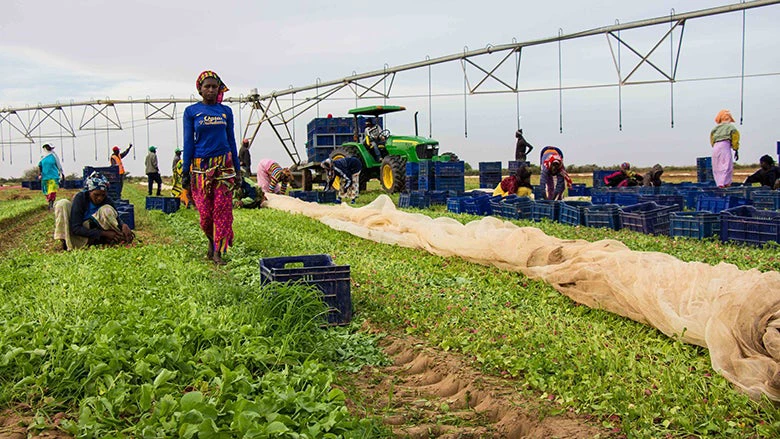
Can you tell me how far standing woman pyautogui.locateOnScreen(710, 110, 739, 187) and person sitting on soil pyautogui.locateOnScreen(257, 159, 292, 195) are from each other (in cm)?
1101

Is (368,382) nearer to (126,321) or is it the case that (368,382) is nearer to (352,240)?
(126,321)

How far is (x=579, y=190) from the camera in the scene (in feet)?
63.0

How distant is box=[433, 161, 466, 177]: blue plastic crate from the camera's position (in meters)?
20.4

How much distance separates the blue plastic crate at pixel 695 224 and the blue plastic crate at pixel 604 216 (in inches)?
41.5

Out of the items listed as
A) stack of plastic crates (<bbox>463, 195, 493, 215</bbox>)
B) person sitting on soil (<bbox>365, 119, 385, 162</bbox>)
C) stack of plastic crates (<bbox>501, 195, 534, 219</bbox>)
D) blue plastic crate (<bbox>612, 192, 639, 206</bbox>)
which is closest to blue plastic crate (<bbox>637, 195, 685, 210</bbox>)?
blue plastic crate (<bbox>612, 192, 639, 206</bbox>)

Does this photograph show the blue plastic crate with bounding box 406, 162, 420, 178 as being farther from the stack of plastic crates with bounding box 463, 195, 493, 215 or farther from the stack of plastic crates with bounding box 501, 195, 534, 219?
the stack of plastic crates with bounding box 501, 195, 534, 219

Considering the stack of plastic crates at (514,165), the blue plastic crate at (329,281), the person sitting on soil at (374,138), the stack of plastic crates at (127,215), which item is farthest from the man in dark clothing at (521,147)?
the blue plastic crate at (329,281)

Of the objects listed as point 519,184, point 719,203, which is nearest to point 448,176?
point 519,184

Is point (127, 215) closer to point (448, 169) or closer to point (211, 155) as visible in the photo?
point (211, 155)

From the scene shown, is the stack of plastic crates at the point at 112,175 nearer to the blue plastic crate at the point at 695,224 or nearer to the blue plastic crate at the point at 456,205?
the blue plastic crate at the point at 456,205

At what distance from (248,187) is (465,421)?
14.0 m

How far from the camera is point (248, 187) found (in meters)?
17.3

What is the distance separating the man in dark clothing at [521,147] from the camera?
73.1 ft

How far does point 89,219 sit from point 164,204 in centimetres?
693
